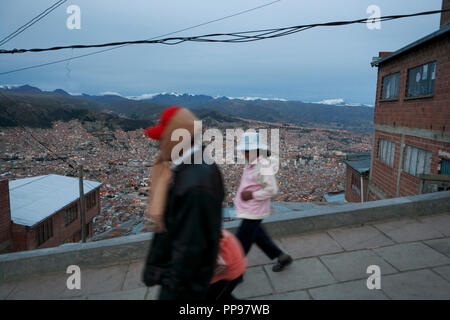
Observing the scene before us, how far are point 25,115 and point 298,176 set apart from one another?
44358mm

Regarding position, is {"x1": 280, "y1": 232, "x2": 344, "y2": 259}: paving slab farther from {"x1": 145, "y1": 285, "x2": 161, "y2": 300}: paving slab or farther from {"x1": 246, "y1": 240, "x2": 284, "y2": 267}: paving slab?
{"x1": 145, "y1": 285, "x2": 161, "y2": 300}: paving slab

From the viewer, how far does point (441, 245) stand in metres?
3.31

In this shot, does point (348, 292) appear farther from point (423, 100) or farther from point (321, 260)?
point (423, 100)

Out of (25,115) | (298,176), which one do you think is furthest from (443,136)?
(25,115)

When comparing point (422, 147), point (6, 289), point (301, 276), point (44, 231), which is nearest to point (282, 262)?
point (301, 276)

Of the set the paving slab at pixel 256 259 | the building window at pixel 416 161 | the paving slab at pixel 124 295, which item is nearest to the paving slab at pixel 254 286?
the paving slab at pixel 256 259

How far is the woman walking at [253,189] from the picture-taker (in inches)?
101

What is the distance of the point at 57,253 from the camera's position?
132 inches

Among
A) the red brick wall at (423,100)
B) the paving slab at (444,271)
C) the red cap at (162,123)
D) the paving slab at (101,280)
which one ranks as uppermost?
the red brick wall at (423,100)

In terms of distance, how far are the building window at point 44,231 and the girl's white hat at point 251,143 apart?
15928 millimetres

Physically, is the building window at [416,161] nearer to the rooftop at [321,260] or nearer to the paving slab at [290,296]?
the rooftop at [321,260]

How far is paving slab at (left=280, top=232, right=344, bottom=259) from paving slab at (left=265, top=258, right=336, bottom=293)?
18 cm

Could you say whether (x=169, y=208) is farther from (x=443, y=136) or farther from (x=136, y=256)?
(x=443, y=136)

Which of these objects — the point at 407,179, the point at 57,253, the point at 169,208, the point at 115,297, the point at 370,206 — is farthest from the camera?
the point at 407,179
